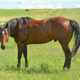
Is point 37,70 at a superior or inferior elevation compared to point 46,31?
inferior

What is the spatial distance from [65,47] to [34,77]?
1.91m

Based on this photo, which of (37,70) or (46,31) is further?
(46,31)

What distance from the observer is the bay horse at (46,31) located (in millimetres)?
8156

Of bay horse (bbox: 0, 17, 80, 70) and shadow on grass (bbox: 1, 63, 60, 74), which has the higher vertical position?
bay horse (bbox: 0, 17, 80, 70)

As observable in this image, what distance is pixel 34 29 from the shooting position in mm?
8477

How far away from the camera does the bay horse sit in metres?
8.16

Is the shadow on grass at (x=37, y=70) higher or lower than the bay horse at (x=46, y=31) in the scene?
lower

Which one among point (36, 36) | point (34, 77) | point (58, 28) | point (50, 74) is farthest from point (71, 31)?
point (34, 77)

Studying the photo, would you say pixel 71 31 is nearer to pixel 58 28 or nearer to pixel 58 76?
pixel 58 28

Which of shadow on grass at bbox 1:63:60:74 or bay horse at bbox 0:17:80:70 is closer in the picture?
shadow on grass at bbox 1:63:60:74

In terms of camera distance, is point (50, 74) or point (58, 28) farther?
point (58, 28)

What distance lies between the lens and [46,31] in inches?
328

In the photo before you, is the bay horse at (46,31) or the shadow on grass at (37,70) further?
the bay horse at (46,31)

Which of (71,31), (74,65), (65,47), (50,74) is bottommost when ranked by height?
(74,65)
